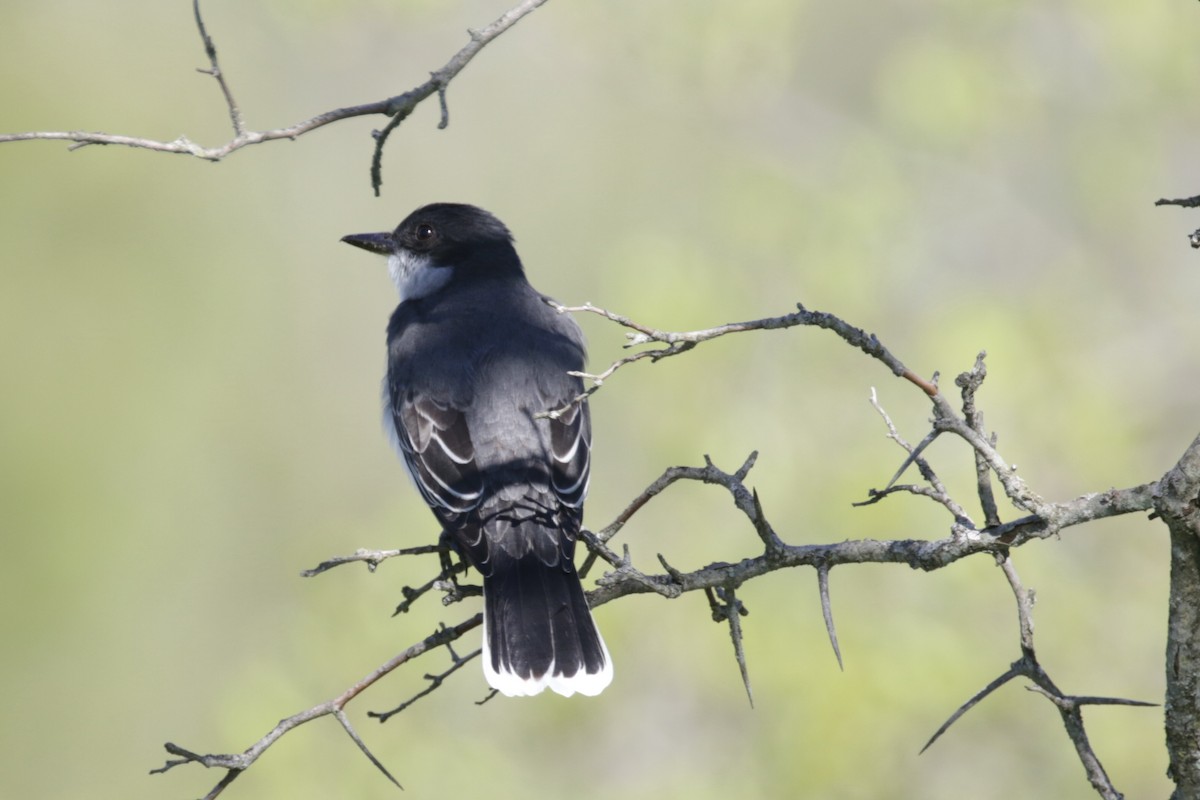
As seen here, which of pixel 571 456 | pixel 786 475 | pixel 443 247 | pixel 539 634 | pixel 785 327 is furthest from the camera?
pixel 786 475

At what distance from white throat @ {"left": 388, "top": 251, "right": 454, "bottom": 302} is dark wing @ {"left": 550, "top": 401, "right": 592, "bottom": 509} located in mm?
1330

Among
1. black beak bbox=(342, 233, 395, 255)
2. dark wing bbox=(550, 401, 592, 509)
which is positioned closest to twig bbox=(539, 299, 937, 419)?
dark wing bbox=(550, 401, 592, 509)

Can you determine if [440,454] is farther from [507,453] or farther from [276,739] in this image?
[276,739]

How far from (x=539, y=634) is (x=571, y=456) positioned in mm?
641

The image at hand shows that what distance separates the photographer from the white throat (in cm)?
568

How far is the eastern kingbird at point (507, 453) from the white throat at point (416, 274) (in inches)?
5.7

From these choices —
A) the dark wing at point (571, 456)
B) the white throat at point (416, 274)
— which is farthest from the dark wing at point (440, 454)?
the white throat at point (416, 274)

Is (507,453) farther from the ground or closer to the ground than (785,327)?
farther from the ground

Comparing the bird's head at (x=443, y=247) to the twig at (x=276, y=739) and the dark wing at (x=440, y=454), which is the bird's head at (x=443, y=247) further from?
the twig at (x=276, y=739)

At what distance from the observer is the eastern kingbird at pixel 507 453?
13.1ft

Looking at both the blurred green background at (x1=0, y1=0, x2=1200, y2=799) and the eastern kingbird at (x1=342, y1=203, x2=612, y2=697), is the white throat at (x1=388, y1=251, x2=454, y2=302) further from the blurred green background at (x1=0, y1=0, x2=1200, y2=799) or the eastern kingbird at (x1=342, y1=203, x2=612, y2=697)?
the blurred green background at (x1=0, y1=0, x2=1200, y2=799)

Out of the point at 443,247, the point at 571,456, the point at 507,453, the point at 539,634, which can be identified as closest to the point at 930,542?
the point at 539,634

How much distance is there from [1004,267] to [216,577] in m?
7.85

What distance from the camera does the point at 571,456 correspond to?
441cm
